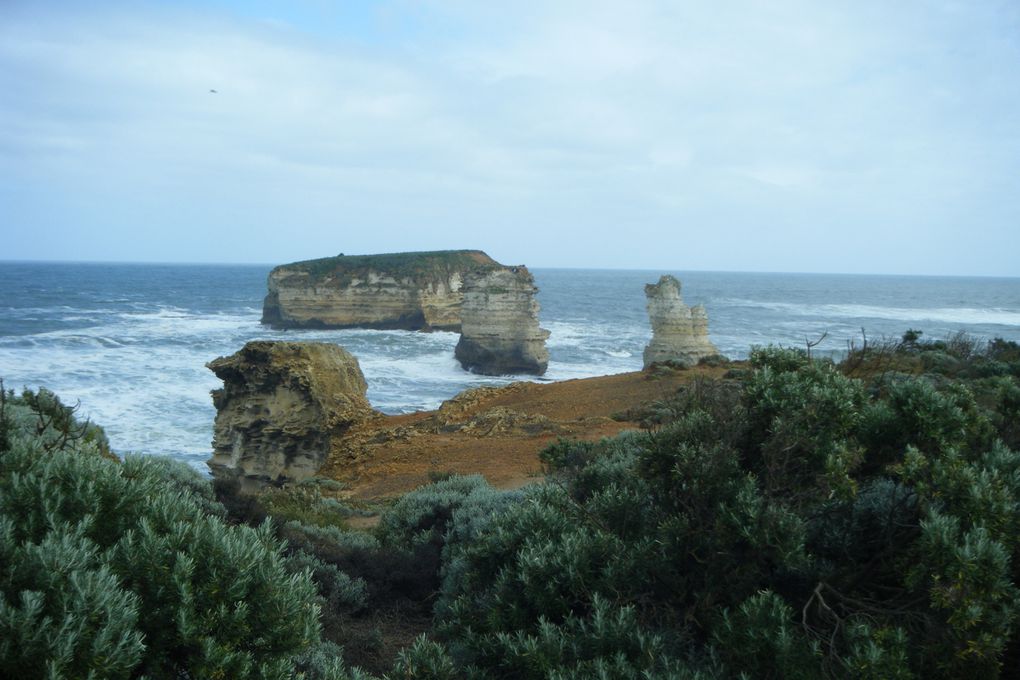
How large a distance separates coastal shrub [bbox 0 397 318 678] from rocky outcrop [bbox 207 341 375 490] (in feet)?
39.3

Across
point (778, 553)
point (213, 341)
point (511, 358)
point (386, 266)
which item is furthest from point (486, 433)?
point (386, 266)

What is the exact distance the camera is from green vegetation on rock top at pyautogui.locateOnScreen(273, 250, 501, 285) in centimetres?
6003

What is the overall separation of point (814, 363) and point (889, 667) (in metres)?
1.93

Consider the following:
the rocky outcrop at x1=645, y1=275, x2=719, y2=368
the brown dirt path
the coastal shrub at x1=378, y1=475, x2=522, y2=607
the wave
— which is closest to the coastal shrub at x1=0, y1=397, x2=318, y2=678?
the coastal shrub at x1=378, y1=475, x2=522, y2=607

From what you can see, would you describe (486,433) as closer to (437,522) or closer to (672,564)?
(437,522)

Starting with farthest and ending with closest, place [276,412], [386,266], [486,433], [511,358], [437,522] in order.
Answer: [386,266] < [511,358] < [486,433] < [276,412] < [437,522]

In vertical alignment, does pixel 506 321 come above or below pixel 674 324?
below

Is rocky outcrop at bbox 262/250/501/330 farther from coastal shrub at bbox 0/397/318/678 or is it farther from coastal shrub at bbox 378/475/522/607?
coastal shrub at bbox 0/397/318/678

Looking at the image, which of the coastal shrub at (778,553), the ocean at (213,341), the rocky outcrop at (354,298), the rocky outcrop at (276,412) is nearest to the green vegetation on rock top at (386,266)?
the rocky outcrop at (354,298)

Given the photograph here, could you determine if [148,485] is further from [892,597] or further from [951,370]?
[951,370]

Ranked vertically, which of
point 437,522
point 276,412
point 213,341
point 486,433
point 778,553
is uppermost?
point 778,553

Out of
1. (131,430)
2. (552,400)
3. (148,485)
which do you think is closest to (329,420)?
(552,400)

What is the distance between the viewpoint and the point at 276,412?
15.5 meters

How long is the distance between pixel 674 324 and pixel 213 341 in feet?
98.0
